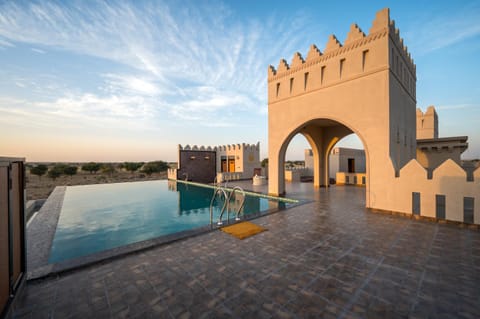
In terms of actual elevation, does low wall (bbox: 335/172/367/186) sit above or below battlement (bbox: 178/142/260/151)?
below

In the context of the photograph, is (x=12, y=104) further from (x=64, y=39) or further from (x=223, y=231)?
(x=223, y=231)

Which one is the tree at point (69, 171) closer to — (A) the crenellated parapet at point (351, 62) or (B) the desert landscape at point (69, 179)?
(B) the desert landscape at point (69, 179)

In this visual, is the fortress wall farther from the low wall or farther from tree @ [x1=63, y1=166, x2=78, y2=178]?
tree @ [x1=63, y1=166, x2=78, y2=178]

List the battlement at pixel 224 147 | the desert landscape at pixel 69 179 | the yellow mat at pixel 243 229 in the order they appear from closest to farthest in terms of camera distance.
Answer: the yellow mat at pixel 243 229 < the desert landscape at pixel 69 179 < the battlement at pixel 224 147

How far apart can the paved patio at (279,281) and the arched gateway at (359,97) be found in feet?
11.7

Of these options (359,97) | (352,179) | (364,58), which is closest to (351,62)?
(364,58)

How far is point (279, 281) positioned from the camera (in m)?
2.78

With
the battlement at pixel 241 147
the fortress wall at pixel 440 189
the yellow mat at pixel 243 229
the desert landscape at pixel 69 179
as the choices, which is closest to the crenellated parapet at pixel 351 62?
the fortress wall at pixel 440 189

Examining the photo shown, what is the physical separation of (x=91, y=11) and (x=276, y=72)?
8547 millimetres

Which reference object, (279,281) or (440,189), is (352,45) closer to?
(440,189)

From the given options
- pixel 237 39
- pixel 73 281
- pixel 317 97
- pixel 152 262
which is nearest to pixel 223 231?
pixel 152 262

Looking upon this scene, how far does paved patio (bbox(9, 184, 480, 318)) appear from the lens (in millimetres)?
2213

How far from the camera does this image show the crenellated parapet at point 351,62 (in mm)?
6895

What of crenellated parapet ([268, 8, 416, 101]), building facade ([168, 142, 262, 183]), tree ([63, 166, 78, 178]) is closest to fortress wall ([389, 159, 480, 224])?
crenellated parapet ([268, 8, 416, 101])
